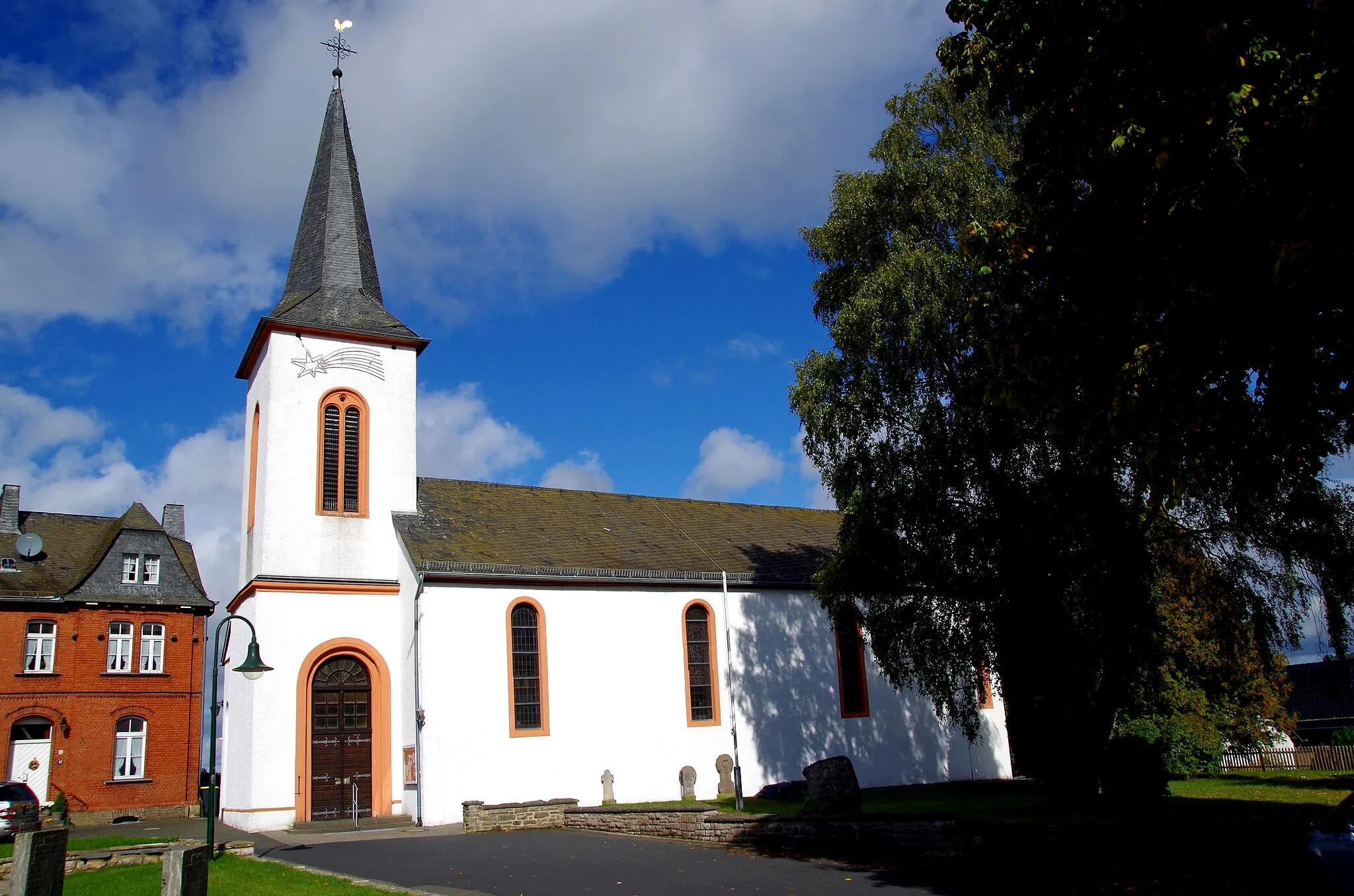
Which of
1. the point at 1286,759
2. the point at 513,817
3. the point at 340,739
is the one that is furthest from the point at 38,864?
the point at 1286,759

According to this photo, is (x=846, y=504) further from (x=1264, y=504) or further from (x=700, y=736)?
(x=700, y=736)

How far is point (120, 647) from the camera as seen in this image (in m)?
32.0

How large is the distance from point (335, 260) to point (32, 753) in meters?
17.5

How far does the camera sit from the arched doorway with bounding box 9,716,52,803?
29094 millimetres

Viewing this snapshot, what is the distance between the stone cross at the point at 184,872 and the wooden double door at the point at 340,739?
543 inches

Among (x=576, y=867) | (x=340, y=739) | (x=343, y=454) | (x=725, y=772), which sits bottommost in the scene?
(x=576, y=867)

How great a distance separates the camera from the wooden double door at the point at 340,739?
2169 centimetres

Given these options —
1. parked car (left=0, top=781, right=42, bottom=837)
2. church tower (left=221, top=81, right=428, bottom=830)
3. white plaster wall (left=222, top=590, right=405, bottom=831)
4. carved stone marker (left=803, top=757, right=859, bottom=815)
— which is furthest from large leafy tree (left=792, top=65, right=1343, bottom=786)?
parked car (left=0, top=781, right=42, bottom=837)

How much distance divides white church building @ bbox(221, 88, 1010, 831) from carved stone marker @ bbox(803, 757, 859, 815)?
753cm

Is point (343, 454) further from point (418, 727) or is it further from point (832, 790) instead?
point (832, 790)

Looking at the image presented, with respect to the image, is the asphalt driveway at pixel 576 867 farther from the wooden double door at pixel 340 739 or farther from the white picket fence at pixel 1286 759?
the white picket fence at pixel 1286 759

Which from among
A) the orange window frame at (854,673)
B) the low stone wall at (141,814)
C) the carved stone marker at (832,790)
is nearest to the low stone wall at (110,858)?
the carved stone marker at (832,790)

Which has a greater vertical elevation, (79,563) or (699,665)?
(79,563)

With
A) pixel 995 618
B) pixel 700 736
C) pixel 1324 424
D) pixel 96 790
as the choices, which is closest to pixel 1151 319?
pixel 1324 424
